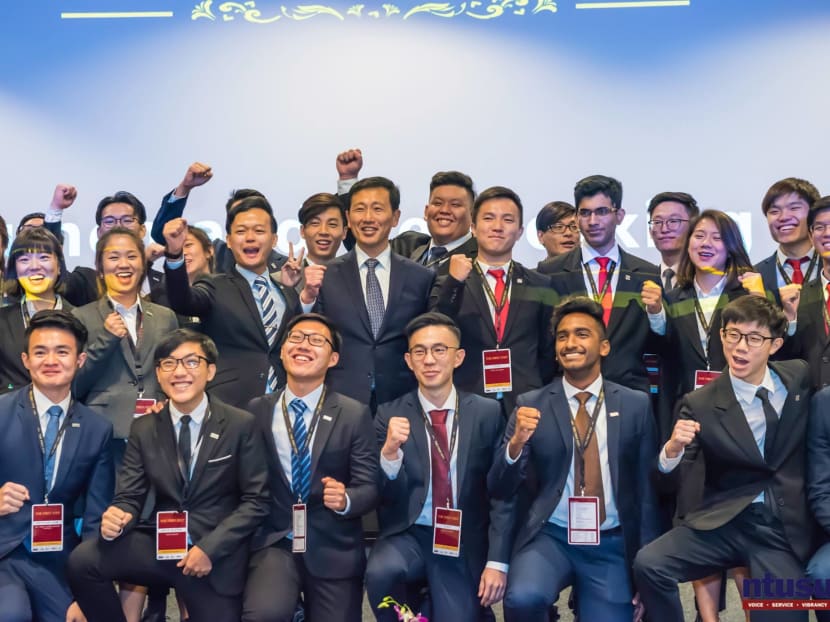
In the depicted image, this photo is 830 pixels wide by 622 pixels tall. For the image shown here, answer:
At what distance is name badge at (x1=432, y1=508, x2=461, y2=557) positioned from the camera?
4.14 meters

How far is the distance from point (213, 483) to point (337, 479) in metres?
0.47

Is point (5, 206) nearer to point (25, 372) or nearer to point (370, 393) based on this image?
point (25, 372)

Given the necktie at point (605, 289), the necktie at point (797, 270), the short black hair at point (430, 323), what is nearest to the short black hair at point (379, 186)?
the short black hair at point (430, 323)

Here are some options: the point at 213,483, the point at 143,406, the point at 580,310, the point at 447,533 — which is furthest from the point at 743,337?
the point at 143,406

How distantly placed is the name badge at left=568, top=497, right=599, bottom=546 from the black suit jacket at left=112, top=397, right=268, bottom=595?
1.17m

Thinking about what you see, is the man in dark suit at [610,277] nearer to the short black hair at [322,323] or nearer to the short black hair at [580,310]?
the short black hair at [580,310]

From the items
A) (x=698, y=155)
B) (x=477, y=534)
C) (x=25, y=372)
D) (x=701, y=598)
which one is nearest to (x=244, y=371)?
(x=25, y=372)

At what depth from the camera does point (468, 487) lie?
4.26m

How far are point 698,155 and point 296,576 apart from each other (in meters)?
3.66

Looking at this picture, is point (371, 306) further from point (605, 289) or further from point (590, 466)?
point (590, 466)

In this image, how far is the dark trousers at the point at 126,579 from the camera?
4.08 m

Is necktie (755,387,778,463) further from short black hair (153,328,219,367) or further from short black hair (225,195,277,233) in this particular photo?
short black hair (225,195,277,233)

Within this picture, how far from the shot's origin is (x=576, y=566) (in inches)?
165

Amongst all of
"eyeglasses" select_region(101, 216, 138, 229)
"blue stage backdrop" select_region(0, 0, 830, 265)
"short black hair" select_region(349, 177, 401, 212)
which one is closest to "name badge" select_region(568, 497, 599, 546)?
"short black hair" select_region(349, 177, 401, 212)
